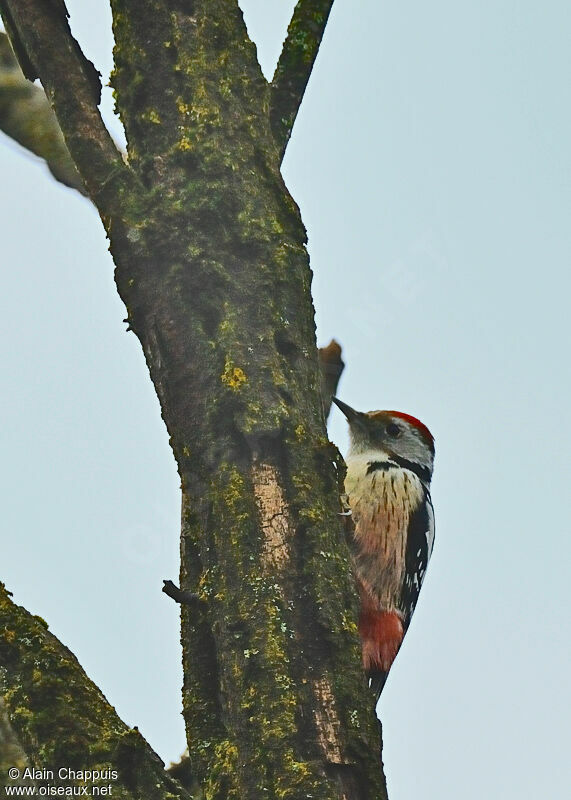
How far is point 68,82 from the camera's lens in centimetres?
337

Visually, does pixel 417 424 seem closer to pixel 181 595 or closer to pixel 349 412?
pixel 349 412

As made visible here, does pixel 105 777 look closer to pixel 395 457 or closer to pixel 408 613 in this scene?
pixel 408 613

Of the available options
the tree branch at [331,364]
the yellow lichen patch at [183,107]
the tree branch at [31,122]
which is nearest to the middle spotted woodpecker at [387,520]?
the tree branch at [331,364]

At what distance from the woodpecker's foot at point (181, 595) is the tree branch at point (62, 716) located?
0.32 metres

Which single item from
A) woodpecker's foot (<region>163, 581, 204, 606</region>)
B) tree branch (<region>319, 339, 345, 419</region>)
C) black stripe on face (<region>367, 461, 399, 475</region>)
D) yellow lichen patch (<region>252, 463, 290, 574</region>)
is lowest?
woodpecker's foot (<region>163, 581, 204, 606</region>)

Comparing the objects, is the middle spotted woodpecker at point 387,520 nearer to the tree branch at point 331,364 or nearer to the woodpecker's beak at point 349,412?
the woodpecker's beak at point 349,412

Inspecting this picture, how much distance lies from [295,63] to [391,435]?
269cm

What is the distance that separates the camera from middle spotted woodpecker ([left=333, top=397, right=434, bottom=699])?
502 centimetres

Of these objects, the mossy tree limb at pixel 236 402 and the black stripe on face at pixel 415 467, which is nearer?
the mossy tree limb at pixel 236 402

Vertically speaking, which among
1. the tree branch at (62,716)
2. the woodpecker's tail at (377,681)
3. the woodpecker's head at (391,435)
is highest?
the woodpecker's head at (391,435)

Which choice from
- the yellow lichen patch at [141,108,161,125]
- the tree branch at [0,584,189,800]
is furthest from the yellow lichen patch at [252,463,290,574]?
the yellow lichen patch at [141,108,161,125]

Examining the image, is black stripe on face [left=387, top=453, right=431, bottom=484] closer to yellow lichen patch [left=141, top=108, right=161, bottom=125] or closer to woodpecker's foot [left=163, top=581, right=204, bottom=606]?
yellow lichen patch [left=141, top=108, right=161, bottom=125]

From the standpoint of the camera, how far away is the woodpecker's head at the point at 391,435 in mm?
5988

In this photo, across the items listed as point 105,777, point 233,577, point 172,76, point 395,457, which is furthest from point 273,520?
point 395,457
